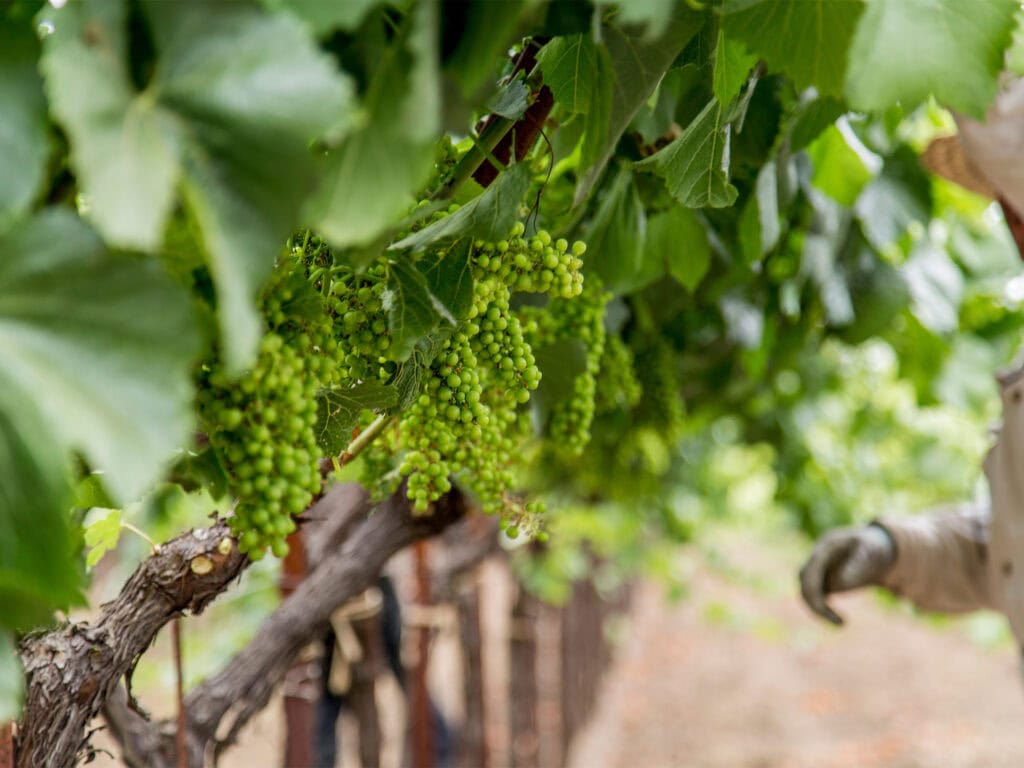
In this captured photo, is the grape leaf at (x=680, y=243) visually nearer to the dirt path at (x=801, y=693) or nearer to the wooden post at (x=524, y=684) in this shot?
the wooden post at (x=524, y=684)

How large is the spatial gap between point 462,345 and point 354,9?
0.42 m

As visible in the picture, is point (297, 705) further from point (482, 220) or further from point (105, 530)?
point (482, 220)

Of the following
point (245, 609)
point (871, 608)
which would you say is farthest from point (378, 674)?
point (871, 608)

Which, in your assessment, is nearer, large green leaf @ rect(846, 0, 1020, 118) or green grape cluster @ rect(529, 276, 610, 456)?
large green leaf @ rect(846, 0, 1020, 118)

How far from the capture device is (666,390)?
6.68ft

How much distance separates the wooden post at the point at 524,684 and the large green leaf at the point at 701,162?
3521mm

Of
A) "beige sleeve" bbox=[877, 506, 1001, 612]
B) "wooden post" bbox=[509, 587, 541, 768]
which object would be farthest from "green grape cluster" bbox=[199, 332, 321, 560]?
"wooden post" bbox=[509, 587, 541, 768]

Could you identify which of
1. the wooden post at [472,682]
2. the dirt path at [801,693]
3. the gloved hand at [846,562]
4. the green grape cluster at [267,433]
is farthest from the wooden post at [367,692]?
the dirt path at [801,693]

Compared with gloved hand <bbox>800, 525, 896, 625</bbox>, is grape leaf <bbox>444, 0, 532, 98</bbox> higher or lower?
higher

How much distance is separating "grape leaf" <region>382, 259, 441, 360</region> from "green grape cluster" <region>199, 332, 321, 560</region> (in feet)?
0.41

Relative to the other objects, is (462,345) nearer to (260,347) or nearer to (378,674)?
(260,347)

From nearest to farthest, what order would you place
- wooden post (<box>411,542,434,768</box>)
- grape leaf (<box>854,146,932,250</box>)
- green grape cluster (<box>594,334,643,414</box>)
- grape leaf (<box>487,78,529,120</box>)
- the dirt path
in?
grape leaf (<box>487,78,529,120</box>)
green grape cluster (<box>594,334,643,414</box>)
grape leaf (<box>854,146,932,250</box>)
wooden post (<box>411,542,434,768</box>)
the dirt path

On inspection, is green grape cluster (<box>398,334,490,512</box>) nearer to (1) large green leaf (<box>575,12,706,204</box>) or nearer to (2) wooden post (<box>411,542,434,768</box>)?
(1) large green leaf (<box>575,12,706,204</box>)

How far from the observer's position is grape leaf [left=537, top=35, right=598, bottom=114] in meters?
0.91
